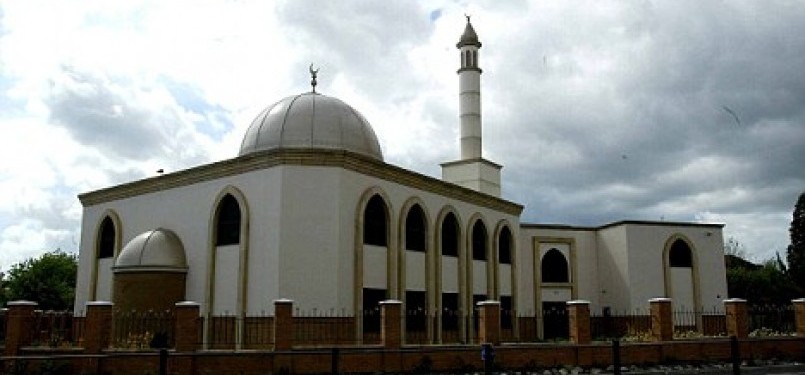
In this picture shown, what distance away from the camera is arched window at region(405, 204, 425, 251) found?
23.1 meters

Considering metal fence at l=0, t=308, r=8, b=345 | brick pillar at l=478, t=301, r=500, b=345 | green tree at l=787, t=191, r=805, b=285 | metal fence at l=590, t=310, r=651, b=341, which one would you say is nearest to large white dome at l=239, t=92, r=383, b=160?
brick pillar at l=478, t=301, r=500, b=345

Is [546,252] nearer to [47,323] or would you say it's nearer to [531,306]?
[531,306]

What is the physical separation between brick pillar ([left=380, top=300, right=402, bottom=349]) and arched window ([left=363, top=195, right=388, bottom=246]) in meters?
4.52

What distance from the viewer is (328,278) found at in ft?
64.1

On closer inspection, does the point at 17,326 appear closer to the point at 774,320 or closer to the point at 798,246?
the point at 774,320

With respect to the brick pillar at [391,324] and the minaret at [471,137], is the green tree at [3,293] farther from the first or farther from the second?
the brick pillar at [391,324]

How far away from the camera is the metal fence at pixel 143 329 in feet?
59.5

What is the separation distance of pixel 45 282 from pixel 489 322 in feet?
95.9

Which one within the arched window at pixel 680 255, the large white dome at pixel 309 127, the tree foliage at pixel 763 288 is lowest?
the tree foliage at pixel 763 288

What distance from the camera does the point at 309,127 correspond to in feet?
73.8

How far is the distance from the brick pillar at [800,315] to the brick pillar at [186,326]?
54.8 feet

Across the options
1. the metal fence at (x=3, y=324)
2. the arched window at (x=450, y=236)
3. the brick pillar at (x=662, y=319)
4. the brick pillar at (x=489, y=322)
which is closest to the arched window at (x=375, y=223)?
the arched window at (x=450, y=236)

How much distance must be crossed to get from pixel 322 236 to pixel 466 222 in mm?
7447

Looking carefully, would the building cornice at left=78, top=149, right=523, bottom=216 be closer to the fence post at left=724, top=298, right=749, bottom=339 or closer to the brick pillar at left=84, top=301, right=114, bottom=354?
the brick pillar at left=84, top=301, right=114, bottom=354
